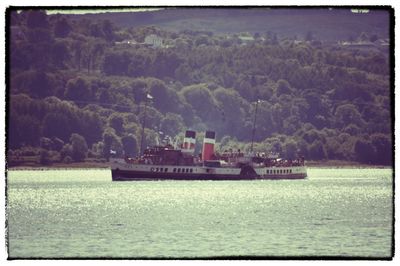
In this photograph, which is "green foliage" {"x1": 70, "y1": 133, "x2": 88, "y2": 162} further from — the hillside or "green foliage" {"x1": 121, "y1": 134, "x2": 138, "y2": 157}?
the hillside

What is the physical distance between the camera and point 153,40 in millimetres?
113375

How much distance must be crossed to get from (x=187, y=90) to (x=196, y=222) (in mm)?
85519

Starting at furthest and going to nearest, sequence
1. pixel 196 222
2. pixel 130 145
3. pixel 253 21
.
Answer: pixel 253 21 < pixel 130 145 < pixel 196 222

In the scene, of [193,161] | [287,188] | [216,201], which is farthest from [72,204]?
[193,161]

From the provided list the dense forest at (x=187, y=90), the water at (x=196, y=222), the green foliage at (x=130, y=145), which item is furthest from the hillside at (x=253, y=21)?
the water at (x=196, y=222)

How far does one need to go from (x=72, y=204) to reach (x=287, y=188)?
712 inches

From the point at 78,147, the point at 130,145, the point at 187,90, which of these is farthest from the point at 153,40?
the point at 78,147

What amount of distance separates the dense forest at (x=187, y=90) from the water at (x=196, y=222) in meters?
14.6

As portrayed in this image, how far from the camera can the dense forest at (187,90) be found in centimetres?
7969

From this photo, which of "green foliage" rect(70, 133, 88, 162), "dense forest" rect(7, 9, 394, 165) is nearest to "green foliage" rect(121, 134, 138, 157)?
"dense forest" rect(7, 9, 394, 165)

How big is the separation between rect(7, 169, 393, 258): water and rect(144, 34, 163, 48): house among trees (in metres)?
55.6

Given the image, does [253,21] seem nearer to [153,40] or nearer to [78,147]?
Answer: [153,40]

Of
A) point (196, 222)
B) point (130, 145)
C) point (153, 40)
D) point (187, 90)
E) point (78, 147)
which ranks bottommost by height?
point (196, 222)

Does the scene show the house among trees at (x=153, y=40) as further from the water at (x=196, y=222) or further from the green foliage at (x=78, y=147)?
the water at (x=196, y=222)
